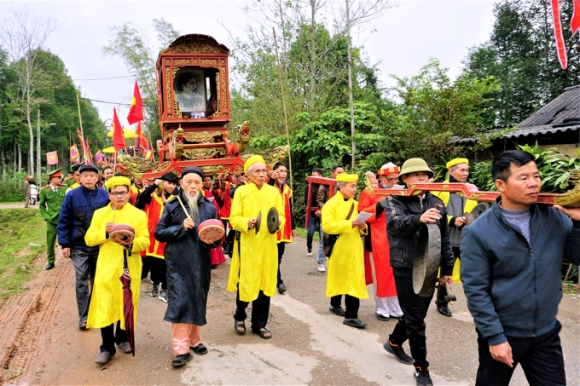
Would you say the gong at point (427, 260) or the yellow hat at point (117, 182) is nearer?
the gong at point (427, 260)

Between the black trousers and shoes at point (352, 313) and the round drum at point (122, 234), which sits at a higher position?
the round drum at point (122, 234)

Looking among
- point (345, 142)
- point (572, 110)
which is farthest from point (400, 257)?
point (572, 110)

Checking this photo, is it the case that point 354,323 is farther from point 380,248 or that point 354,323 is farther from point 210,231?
point 210,231

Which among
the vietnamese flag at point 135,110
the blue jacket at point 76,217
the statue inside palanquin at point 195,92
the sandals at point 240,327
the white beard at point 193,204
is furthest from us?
the vietnamese flag at point 135,110

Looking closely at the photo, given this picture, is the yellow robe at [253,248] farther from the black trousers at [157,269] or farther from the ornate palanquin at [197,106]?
the ornate palanquin at [197,106]

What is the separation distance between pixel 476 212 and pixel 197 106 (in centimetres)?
588

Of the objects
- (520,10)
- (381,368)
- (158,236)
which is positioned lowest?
(381,368)

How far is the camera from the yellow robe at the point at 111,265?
3916 mm

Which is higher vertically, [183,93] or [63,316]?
[183,93]

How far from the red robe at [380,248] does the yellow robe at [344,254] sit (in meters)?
0.21

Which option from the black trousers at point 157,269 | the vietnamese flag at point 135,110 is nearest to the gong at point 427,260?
the black trousers at point 157,269

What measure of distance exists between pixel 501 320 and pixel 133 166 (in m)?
5.40

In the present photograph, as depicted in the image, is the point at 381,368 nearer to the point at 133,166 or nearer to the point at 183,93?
the point at 133,166

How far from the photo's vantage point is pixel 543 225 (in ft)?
7.54
